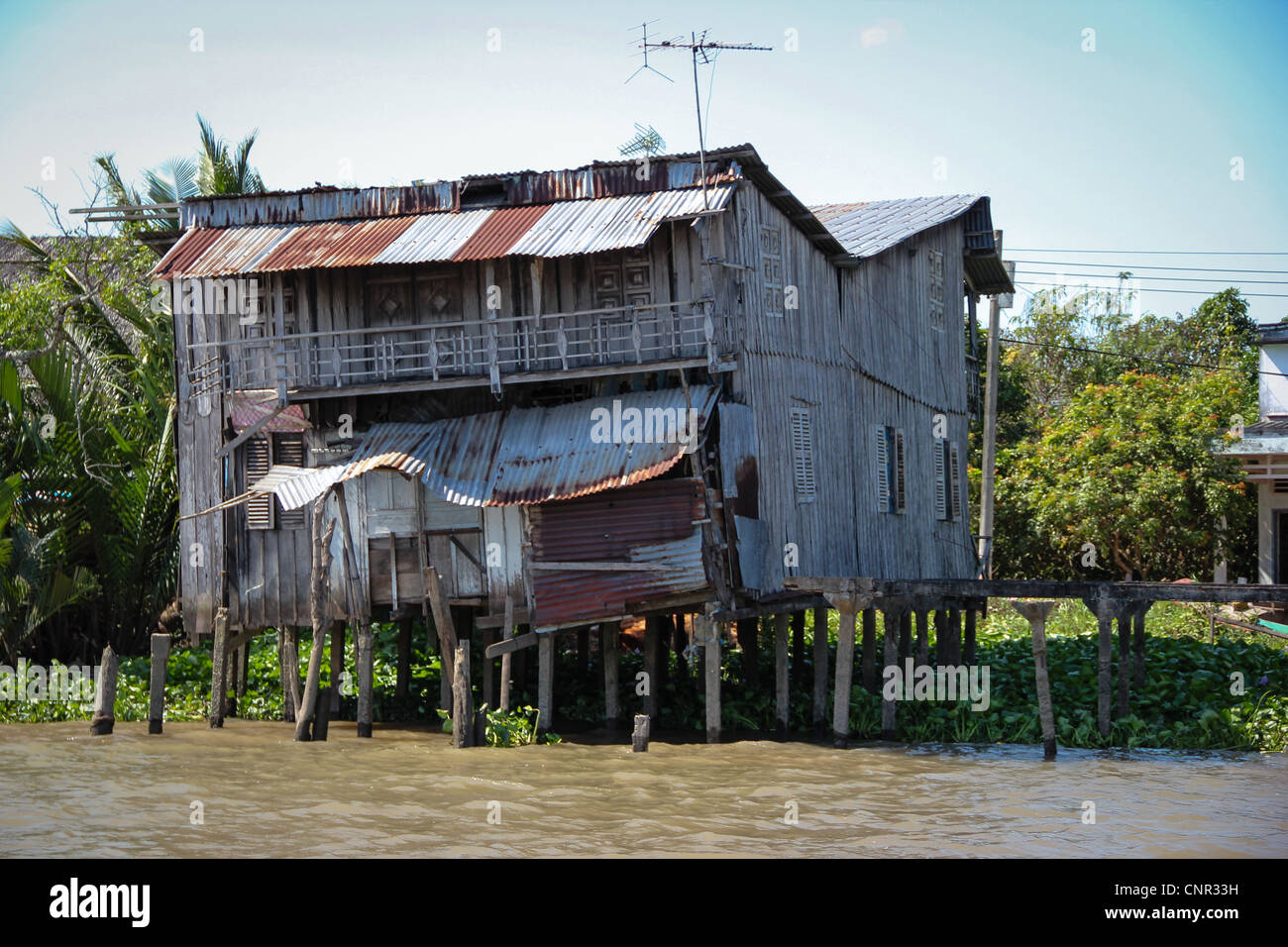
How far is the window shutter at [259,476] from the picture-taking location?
2094 cm

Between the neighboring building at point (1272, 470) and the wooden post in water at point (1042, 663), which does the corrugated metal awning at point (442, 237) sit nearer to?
the wooden post in water at point (1042, 663)

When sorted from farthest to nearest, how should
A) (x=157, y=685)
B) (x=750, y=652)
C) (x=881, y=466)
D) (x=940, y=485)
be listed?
1. (x=940, y=485)
2. (x=881, y=466)
3. (x=750, y=652)
4. (x=157, y=685)

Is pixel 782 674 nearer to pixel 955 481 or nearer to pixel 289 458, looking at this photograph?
pixel 289 458

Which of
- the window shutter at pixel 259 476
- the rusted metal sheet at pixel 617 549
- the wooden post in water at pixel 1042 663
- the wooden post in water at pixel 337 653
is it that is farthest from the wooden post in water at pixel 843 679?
the window shutter at pixel 259 476

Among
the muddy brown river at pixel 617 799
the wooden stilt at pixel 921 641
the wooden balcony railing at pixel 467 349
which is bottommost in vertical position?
the muddy brown river at pixel 617 799

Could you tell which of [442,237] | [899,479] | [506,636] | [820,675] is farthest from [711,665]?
[442,237]

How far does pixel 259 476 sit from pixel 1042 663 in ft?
37.1

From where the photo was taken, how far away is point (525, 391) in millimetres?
20297

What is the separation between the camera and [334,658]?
21.4 metres

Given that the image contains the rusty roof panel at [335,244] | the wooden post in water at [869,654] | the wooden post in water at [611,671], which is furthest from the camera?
the wooden post in water at [869,654]

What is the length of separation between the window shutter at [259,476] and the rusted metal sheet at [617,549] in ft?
14.3

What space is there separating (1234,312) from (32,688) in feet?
113
